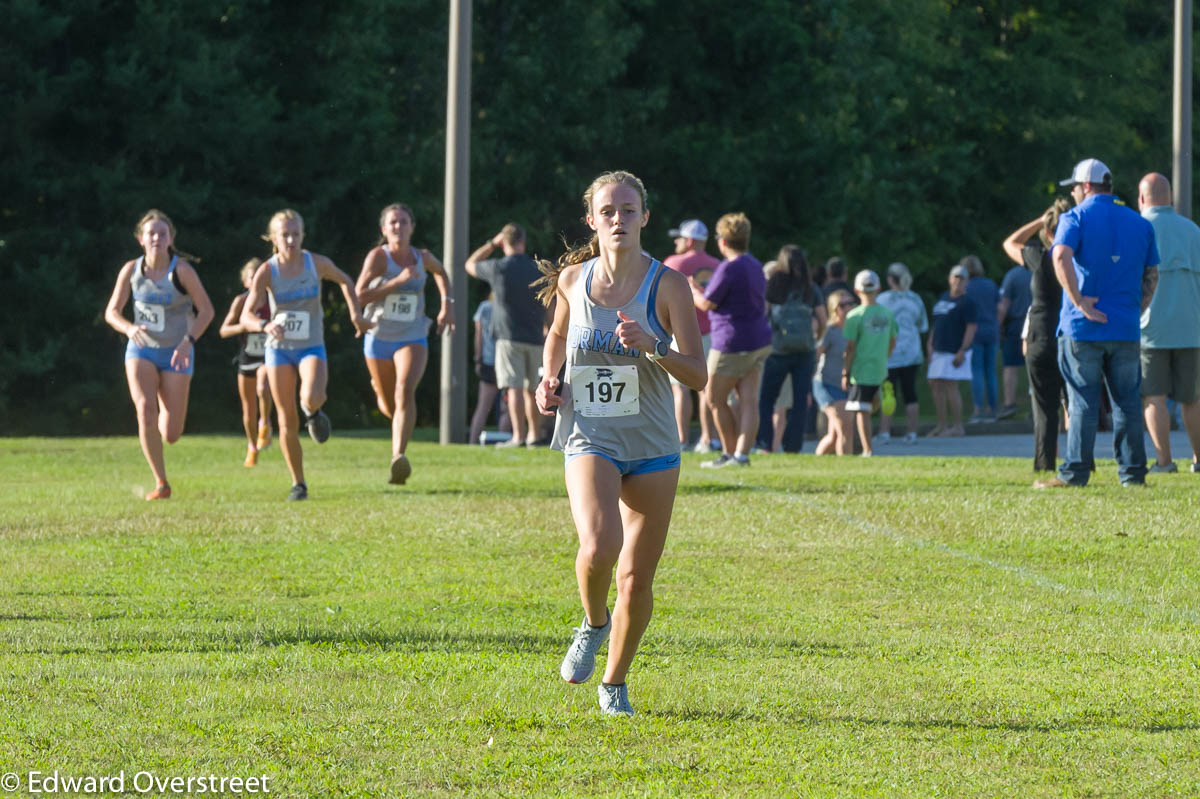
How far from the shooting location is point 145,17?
100ft

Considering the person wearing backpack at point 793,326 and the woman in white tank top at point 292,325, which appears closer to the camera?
the woman in white tank top at point 292,325

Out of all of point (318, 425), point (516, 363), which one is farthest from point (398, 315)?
point (516, 363)

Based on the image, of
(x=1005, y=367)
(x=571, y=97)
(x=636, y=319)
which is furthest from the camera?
(x=571, y=97)

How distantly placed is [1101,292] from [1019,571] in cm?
340

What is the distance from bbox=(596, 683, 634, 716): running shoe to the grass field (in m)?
0.07

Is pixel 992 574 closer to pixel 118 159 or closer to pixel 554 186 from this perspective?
pixel 118 159

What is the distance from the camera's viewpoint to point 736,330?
52.7ft

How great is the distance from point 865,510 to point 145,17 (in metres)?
20.7

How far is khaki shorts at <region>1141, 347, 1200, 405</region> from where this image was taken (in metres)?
14.2

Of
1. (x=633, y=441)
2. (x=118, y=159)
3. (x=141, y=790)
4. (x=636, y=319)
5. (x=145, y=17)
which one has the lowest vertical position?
(x=141, y=790)

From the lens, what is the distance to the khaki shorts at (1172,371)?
1422 cm

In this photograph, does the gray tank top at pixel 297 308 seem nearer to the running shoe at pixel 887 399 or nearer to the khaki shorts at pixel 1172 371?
the khaki shorts at pixel 1172 371

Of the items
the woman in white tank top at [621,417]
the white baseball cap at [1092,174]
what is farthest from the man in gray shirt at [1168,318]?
the woman in white tank top at [621,417]

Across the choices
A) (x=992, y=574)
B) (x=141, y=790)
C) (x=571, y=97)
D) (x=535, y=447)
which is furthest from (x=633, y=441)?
(x=571, y=97)
